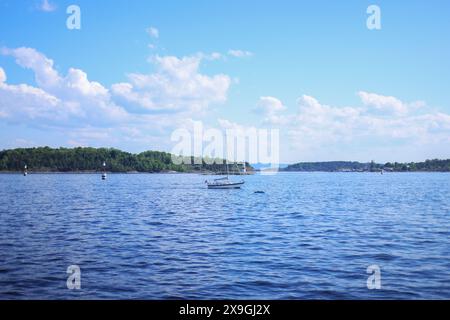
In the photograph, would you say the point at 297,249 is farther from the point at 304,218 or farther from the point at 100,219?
the point at 100,219

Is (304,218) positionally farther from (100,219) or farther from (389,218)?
(100,219)

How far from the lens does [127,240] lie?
3716 centimetres

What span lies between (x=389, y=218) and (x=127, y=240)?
35547 mm

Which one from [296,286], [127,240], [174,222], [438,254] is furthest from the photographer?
[174,222]

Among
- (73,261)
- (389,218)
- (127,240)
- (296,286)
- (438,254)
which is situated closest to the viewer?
(296,286)

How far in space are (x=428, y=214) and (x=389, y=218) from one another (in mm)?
9109

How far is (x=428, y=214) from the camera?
2427 inches

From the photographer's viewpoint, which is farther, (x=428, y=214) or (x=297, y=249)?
(x=428, y=214)

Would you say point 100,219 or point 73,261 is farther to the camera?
point 100,219
